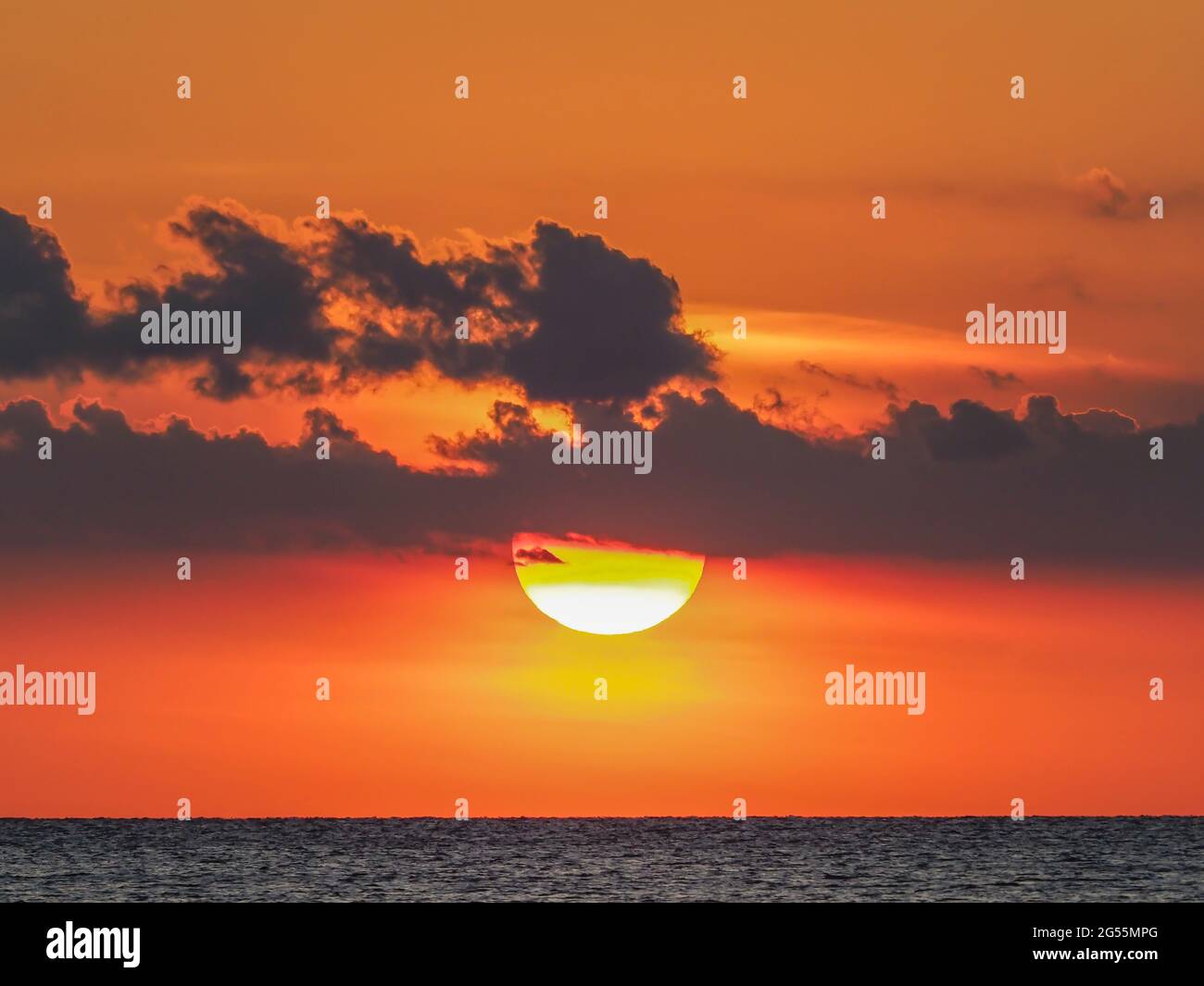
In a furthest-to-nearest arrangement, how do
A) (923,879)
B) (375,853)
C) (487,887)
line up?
(375,853) < (923,879) < (487,887)

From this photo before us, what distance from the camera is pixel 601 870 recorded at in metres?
145

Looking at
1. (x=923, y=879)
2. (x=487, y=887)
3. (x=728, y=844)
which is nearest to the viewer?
(x=487, y=887)

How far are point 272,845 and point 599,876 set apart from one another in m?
66.4

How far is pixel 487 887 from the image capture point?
5192 inches

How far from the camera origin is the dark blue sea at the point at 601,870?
127 metres

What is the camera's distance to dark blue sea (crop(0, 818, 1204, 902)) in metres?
127
